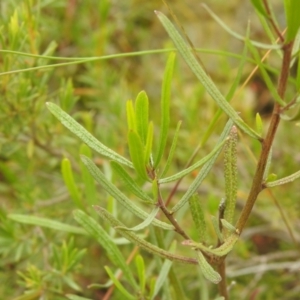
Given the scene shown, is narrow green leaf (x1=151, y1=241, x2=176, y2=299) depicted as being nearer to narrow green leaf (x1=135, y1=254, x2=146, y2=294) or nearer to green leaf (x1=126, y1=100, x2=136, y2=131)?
narrow green leaf (x1=135, y1=254, x2=146, y2=294)

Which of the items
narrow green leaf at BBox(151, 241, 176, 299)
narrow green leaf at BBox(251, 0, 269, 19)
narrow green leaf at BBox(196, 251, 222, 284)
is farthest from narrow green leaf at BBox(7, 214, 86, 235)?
narrow green leaf at BBox(251, 0, 269, 19)

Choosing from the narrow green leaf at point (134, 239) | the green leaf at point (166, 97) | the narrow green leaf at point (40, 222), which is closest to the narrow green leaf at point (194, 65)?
the green leaf at point (166, 97)

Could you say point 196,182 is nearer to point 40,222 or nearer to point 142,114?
point 142,114

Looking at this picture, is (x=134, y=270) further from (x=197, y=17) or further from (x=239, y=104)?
(x=197, y=17)

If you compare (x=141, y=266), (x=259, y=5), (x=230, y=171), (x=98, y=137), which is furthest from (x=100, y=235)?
(x=98, y=137)

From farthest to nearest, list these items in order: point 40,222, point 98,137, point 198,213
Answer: point 98,137
point 40,222
point 198,213

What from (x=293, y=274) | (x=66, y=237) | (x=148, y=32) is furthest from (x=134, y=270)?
(x=148, y=32)

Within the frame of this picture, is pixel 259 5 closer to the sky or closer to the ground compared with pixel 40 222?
closer to the sky
